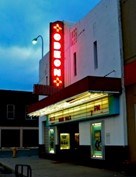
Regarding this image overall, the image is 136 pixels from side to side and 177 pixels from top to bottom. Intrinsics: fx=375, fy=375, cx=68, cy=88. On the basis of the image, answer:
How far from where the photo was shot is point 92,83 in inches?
681

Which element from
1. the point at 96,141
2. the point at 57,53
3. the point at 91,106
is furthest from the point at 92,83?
the point at 57,53

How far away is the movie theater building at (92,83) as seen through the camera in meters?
18.0

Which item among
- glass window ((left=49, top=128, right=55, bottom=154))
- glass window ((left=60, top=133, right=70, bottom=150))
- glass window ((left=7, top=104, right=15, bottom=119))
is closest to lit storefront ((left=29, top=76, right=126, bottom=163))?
glass window ((left=60, top=133, right=70, bottom=150))

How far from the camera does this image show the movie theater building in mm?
18000

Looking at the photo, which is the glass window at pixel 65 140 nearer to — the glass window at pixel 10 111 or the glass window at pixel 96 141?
the glass window at pixel 96 141

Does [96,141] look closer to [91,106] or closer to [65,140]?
[91,106]

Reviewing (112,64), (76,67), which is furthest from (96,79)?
(76,67)

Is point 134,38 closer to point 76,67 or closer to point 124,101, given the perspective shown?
point 124,101

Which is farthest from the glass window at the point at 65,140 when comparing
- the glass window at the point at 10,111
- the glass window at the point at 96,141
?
the glass window at the point at 10,111

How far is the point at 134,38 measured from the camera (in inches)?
685

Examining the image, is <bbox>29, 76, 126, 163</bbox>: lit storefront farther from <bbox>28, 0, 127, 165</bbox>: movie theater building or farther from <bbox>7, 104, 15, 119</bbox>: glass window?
<bbox>7, 104, 15, 119</bbox>: glass window

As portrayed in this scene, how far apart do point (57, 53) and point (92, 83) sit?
7.63 meters

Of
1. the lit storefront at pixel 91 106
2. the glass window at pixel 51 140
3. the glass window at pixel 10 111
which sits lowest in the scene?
the glass window at pixel 51 140

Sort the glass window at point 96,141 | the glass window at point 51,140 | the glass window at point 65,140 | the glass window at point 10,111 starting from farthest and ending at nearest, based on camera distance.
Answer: the glass window at point 10,111
the glass window at point 51,140
the glass window at point 65,140
the glass window at point 96,141
